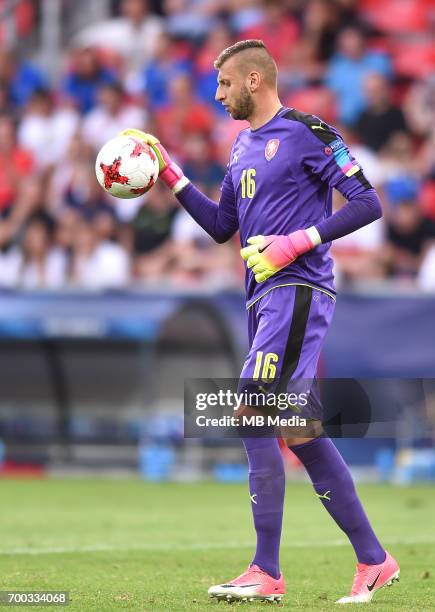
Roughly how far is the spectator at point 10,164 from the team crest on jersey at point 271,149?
11477 mm

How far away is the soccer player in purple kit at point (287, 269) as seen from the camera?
5.69 m

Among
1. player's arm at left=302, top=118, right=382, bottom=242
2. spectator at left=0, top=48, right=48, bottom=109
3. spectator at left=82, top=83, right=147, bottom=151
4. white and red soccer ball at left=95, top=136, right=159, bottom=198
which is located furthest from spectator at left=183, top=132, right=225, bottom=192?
player's arm at left=302, top=118, right=382, bottom=242

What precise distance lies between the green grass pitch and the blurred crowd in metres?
2.96

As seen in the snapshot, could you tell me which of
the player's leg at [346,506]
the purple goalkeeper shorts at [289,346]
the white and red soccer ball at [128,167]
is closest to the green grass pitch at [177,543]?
the player's leg at [346,506]

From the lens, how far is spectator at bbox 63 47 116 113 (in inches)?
724

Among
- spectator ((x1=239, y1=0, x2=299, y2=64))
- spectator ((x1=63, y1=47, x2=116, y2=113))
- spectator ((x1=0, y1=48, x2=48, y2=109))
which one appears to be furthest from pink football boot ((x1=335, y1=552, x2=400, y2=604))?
spectator ((x1=0, y1=48, x2=48, y2=109))

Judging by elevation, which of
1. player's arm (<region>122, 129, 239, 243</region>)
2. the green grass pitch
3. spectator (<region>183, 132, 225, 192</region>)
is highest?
spectator (<region>183, 132, 225, 192</region>)

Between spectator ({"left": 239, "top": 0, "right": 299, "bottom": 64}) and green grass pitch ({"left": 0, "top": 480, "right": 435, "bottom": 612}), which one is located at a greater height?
spectator ({"left": 239, "top": 0, "right": 299, "bottom": 64})

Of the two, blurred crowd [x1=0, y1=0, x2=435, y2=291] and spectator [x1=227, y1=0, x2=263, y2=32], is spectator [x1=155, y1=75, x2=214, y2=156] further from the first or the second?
spectator [x1=227, y1=0, x2=263, y2=32]

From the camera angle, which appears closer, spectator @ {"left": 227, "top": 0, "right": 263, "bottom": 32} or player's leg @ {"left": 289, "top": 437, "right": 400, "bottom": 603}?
player's leg @ {"left": 289, "top": 437, "right": 400, "bottom": 603}

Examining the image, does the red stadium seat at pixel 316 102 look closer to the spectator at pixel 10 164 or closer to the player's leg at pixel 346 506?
the spectator at pixel 10 164

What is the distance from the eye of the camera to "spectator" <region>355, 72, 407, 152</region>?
629 inches

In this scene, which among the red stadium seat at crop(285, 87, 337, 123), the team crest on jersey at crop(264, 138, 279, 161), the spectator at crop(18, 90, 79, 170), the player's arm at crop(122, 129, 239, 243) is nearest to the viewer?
the team crest on jersey at crop(264, 138, 279, 161)

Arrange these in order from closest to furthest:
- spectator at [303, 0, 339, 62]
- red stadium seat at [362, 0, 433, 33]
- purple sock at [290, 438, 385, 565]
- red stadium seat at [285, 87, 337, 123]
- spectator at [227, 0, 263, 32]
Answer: purple sock at [290, 438, 385, 565] < red stadium seat at [285, 87, 337, 123] < spectator at [303, 0, 339, 62] < red stadium seat at [362, 0, 433, 33] < spectator at [227, 0, 263, 32]
